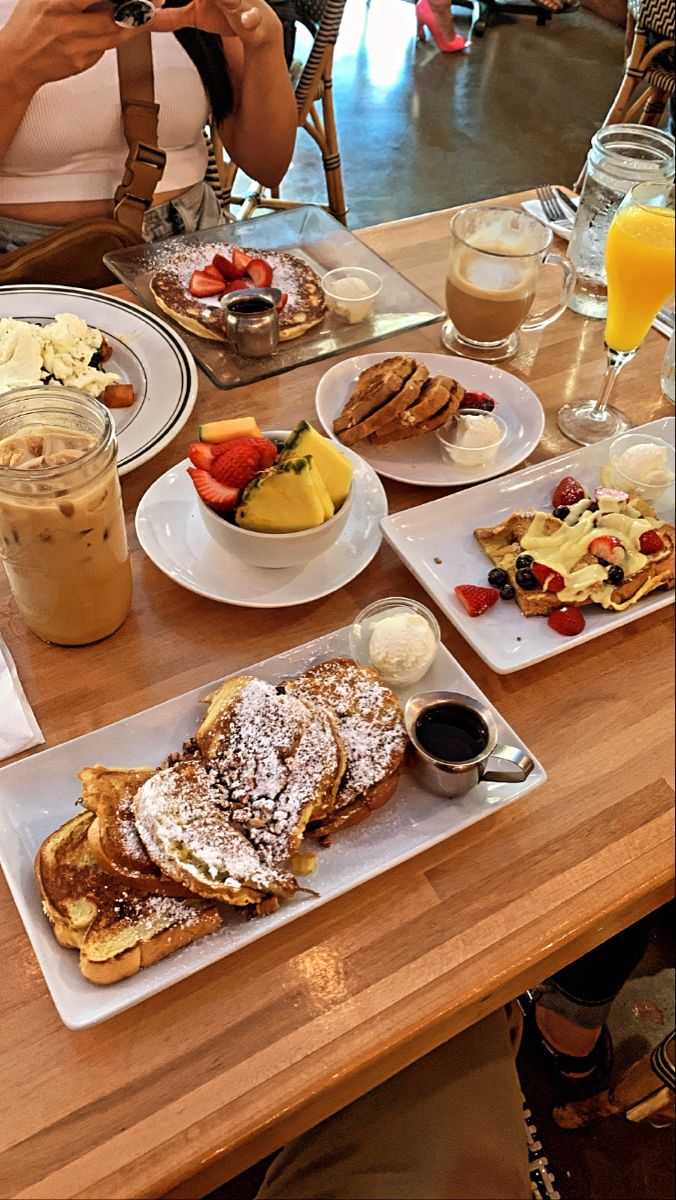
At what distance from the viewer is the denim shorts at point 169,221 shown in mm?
1526

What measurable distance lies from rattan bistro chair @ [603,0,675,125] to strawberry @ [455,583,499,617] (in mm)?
2544

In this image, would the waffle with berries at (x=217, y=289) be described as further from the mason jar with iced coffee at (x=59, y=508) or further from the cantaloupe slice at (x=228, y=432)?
the mason jar with iced coffee at (x=59, y=508)

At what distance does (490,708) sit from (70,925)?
0.40m

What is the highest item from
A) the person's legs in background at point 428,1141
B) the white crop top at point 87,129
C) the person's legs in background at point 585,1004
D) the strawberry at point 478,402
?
the white crop top at point 87,129

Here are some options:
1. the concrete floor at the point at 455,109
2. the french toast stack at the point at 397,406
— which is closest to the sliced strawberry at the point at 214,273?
the french toast stack at the point at 397,406

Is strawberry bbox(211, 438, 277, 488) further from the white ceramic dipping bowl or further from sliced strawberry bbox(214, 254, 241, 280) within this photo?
sliced strawberry bbox(214, 254, 241, 280)

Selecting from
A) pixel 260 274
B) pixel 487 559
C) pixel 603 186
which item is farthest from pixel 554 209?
pixel 487 559

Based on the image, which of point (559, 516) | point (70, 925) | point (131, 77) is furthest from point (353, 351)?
point (70, 925)

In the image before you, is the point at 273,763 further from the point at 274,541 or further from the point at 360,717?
the point at 274,541

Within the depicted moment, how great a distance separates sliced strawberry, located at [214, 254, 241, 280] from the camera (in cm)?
140

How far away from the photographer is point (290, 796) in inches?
27.3

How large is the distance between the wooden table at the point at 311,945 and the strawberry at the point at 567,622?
0.11ft

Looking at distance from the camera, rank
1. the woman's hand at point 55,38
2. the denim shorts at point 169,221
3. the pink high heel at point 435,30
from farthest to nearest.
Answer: the pink high heel at point 435,30
the denim shorts at point 169,221
the woman's hand at point 55,38

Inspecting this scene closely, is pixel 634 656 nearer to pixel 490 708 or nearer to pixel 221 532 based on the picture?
pixel 490 708
